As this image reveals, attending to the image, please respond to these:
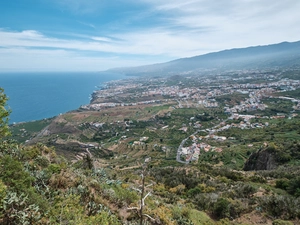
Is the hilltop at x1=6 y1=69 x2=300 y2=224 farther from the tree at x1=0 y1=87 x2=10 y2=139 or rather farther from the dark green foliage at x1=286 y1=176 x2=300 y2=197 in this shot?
the tree at x1=0 y1=87 x2=10 y2=139

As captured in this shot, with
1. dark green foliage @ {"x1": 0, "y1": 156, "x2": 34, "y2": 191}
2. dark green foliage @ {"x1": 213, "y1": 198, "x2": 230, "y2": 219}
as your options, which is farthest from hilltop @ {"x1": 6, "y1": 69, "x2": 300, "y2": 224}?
dark green foliage @ {"x1": 0, "y1": 156, "x2": 34, "y2": 191}

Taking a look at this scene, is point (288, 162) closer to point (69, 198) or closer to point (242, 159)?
point (242, 159)

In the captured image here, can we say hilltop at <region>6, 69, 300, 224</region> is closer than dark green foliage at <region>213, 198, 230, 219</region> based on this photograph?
Yes

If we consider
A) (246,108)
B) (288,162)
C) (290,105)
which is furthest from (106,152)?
(290,105)

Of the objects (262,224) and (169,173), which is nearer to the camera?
(262,224)

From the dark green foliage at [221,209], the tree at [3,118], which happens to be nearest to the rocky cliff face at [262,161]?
the dark green foliage at [221,209]

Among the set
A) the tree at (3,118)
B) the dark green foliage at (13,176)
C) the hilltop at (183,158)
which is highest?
the tree at (3,118)

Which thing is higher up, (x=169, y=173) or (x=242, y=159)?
(x=169, y=173)

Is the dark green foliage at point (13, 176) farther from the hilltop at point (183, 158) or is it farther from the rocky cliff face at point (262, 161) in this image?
the rocky cliff face at point (262, 161)
